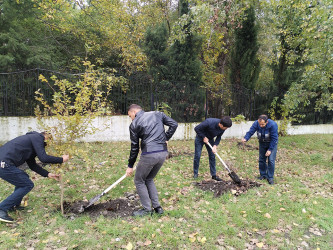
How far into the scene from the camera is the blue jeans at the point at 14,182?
3.38 metres

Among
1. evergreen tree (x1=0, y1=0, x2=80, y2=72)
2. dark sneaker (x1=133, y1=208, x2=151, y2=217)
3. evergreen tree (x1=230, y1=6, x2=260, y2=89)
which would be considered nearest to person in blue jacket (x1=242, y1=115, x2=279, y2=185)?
dark sneaker (x1=133, y1=208, x2=151, y2=217)

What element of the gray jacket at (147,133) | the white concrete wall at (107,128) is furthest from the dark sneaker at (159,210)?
the white concrete wall at (107,128)

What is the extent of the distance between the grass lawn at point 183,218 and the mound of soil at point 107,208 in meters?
0.13

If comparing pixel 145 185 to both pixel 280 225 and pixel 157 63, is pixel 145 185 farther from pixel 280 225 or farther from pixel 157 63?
pixel 157 63

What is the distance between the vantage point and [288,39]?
932 centimetres

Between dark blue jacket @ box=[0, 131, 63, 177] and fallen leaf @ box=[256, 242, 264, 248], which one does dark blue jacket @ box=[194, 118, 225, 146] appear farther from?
dark blue jacket @ box=[0, 131, 63, 177]

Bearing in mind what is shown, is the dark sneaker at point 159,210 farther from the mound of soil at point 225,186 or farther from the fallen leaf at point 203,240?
the mound of soil at point 225,186

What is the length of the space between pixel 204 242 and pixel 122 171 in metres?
3.05

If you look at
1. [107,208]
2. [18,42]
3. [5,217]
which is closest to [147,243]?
[107,208]

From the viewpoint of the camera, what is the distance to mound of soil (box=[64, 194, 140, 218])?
380 cm

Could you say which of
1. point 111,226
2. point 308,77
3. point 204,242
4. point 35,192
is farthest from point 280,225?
point 308,77

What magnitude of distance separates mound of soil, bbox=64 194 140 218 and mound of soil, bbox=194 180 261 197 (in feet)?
5.10

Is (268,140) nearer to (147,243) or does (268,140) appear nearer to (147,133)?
(147,133)

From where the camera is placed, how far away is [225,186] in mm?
4895
